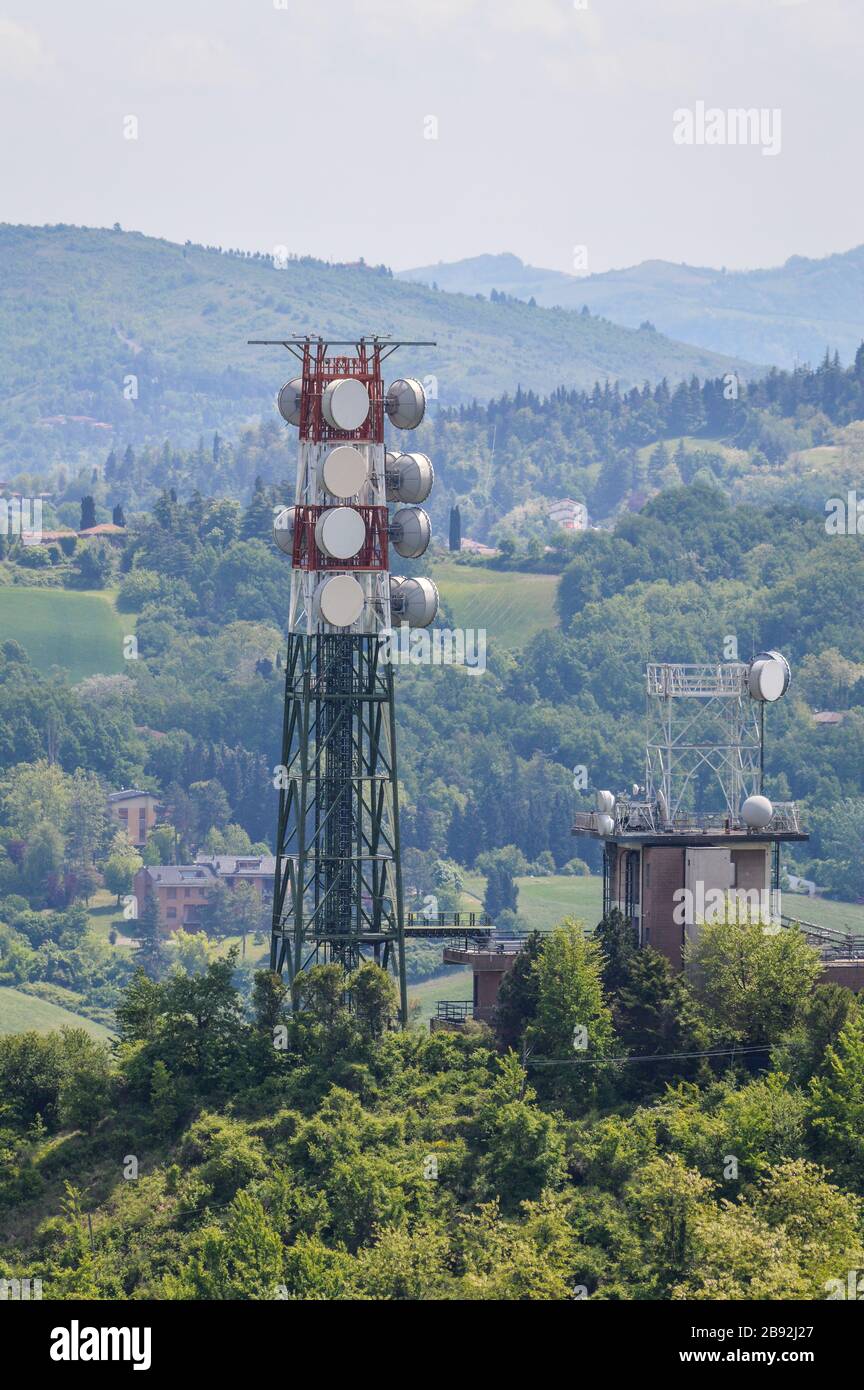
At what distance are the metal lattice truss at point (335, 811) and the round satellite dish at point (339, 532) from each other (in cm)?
272

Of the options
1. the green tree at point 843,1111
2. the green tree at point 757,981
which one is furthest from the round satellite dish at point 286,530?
the green tree at point 843,1111

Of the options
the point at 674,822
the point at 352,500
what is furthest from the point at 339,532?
the point at 674,822

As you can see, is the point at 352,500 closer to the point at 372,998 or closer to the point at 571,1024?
the point at 372,998

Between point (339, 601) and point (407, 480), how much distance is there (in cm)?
483

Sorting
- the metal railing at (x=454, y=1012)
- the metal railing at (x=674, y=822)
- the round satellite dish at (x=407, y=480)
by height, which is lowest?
the metal railing at (x=454, y=1012)

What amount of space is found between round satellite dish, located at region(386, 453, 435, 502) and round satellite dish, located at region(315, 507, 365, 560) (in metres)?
2.42

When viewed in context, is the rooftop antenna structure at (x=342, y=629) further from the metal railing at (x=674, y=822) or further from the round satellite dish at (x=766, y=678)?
the round satellite dish at (x=766, y=678)

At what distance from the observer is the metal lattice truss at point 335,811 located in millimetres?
96125

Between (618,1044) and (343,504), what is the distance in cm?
1879

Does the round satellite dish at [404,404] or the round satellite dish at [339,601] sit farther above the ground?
the round satellite dish at [404,404]
